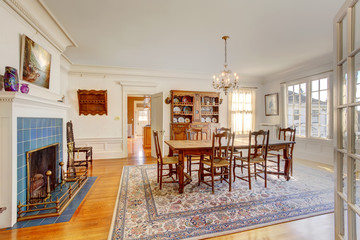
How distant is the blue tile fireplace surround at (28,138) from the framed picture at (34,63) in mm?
589

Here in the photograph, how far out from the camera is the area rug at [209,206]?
71.1 inches

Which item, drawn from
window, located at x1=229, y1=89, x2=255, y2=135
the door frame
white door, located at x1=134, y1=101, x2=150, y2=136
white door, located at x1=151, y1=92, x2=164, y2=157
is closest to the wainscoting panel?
the door frame

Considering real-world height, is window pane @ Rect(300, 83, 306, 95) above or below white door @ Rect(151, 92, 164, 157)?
above

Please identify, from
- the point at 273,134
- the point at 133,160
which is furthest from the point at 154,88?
the point at 273,134

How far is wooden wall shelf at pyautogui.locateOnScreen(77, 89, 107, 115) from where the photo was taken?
4.78 meters

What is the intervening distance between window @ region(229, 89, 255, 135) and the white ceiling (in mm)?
1624

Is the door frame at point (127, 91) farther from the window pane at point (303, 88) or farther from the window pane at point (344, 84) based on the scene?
the window pane at point (344, 84)

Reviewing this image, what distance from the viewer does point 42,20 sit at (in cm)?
246

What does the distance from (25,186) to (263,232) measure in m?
2.92

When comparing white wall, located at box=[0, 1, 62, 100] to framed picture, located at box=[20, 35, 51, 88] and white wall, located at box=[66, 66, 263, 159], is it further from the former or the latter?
white wall, located at box=[66, 66, 263, 159]

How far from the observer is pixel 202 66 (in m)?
4.93

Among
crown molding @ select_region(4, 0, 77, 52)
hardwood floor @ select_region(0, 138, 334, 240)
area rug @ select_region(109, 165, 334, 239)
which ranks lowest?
hardwood floor @ select_region(0, 138, 334, 240)

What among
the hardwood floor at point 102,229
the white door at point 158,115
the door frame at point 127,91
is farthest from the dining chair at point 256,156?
the door frame at point 127,91

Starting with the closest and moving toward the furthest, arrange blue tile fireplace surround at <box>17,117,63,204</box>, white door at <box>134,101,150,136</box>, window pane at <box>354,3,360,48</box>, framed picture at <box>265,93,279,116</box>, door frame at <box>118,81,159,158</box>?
window pane at <box>354,3,360,48</box> → blue tile fireplace surround at <box>17,117,63,204</box> → door frame at <box>118,81,159,158</box> → framed picture at <box>265,93,279,116</box> → white door at <box>134,101,150,136</box>
